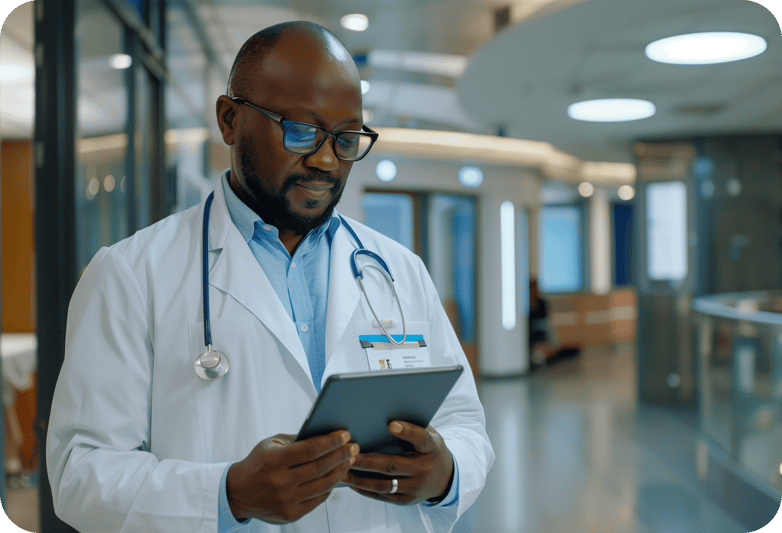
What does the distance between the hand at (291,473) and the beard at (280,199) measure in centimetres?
45

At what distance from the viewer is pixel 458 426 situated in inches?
49.5

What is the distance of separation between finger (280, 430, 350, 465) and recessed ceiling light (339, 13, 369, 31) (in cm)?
415

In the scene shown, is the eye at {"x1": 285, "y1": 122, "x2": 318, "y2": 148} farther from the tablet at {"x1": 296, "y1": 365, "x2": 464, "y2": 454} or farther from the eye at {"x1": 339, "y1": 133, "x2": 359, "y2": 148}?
the tablet at {"x1": 296, "y1": 365, "x2": 464, "y2": 454}

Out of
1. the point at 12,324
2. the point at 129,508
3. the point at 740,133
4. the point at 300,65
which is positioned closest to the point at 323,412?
the point at 129,508

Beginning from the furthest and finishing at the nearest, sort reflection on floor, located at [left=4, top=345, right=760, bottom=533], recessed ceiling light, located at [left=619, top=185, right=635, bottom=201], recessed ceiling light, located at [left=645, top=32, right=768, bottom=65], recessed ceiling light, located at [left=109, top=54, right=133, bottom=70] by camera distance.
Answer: recessed ceiling light, located at [left=619, top=185, right=635, bottom=201], recessed ceiling light, located at [left=645, top=32, right=768, bottom=65], reflection on floor, located at [left=4, top=345, right=760, bottom=533], recessed ceiling light, located at [left=109, top=54, right=133, bottom=70]

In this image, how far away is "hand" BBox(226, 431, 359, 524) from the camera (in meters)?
0.85

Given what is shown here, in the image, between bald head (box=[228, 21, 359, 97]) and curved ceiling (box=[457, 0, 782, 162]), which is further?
curved ceiling (box=[457, 0, 782, 162])

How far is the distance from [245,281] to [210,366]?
0.19 metres

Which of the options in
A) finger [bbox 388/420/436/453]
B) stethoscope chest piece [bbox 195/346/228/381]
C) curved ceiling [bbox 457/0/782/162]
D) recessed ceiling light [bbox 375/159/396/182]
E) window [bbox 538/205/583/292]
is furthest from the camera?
window [bbox 538/205/583/292]

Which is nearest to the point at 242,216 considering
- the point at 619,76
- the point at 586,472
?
the point at 586,472

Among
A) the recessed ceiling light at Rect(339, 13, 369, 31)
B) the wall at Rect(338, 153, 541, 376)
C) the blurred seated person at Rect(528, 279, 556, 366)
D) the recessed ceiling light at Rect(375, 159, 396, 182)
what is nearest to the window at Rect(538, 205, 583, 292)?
the blurred seated person at Rect(528, 279, 556, 366)

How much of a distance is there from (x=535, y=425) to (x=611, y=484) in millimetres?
1827

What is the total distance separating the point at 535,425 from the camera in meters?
6.45

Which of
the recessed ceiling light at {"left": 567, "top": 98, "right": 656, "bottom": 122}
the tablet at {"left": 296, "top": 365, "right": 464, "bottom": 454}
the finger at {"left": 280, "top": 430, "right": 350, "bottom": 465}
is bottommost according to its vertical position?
the finger at {"left": 280, "top": 430, "right": 350, "bottom": 465}
